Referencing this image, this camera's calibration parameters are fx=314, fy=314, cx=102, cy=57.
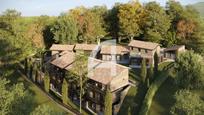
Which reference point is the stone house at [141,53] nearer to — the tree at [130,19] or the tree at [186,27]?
the tree at [186,27]

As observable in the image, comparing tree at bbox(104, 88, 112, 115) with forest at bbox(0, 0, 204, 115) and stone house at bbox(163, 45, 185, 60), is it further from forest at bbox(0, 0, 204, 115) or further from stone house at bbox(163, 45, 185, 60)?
stone house at bbox(163, 45, 185, 60)

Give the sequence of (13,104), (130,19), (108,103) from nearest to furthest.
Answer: (13,104) → (108,103) → (130,19)

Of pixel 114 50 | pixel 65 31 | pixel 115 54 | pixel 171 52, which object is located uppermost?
pixel 65 31

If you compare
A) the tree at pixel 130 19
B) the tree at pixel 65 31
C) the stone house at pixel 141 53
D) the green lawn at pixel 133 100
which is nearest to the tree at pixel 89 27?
the tree at pixel 65 31

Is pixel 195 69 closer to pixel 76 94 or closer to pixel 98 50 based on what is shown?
pixel 76 94

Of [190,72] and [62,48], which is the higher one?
[62,48]

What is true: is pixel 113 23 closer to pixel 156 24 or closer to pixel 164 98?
pixel 156 24

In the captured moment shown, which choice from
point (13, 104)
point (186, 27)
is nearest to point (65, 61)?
point (13, 104)
